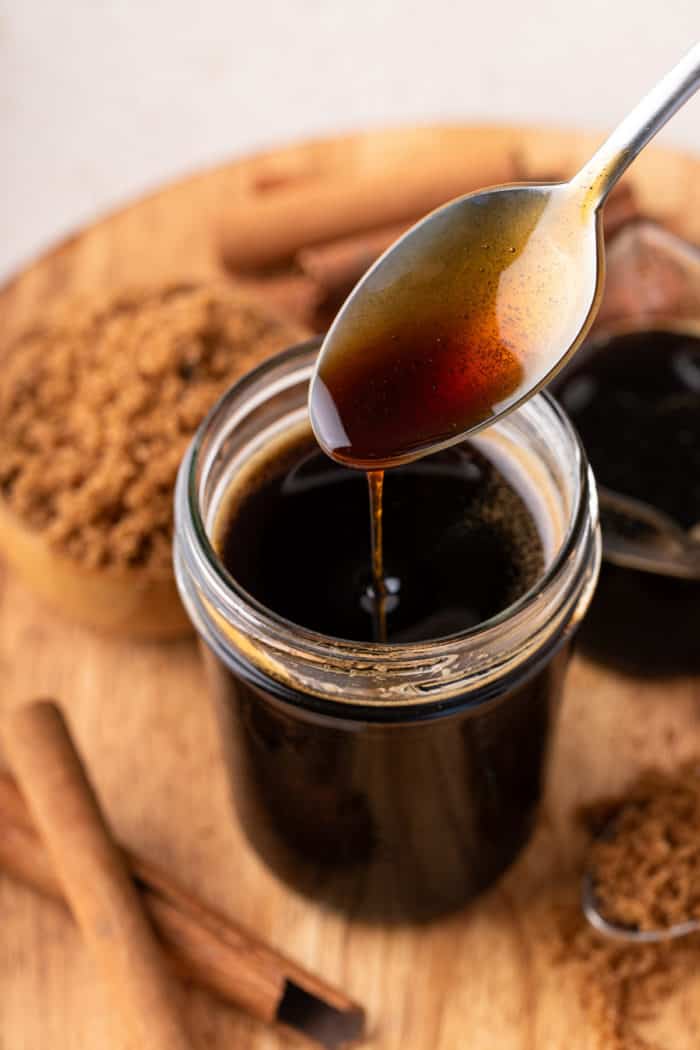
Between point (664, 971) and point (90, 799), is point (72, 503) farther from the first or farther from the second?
point (664, 971)

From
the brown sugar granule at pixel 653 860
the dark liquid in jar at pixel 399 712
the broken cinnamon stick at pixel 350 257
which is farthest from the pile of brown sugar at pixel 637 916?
the broken cinnamon stick at pixel 350 257

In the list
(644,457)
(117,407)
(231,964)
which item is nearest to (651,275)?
(644,457)

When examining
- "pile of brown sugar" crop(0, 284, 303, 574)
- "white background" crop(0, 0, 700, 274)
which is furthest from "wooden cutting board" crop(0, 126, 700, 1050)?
"white background" crop(0, 0, 700, 274)

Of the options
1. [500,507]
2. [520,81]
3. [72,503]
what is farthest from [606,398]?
[520,81]

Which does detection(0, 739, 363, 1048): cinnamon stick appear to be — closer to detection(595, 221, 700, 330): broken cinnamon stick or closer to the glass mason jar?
the glass mason jar

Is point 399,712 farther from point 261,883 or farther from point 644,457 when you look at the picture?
point 644,457
